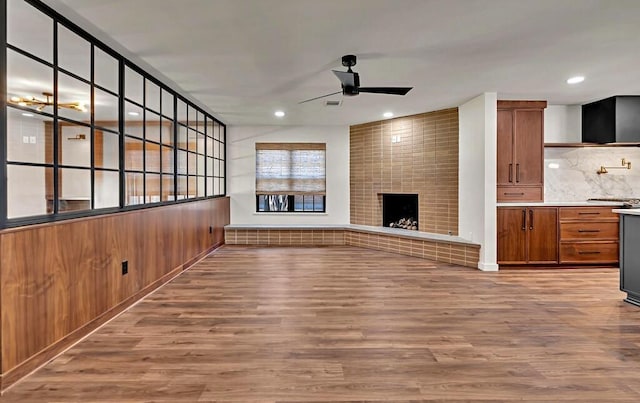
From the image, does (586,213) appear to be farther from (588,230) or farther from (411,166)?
(411,166)

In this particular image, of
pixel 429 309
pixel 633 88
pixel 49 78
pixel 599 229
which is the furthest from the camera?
pixel 599 229

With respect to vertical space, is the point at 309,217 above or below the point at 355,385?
above

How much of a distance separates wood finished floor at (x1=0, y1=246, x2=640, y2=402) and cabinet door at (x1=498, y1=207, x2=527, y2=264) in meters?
0.60

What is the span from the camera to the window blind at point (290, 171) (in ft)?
24.5

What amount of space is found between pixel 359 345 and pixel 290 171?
5.22 m

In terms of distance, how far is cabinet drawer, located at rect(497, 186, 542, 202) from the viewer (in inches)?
Answer: 203

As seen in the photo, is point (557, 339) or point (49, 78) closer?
point (557, 339)

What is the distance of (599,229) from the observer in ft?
16.5

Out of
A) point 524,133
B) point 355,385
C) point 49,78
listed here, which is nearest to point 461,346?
point 355,385

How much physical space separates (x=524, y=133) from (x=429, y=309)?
10.6ft

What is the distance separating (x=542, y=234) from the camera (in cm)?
499

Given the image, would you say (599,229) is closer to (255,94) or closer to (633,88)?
(633,88)

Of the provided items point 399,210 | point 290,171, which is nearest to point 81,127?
point 290,171

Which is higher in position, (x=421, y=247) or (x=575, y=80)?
(x=575, y=80)
